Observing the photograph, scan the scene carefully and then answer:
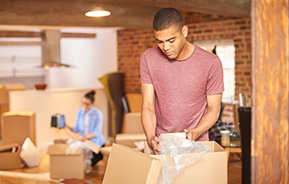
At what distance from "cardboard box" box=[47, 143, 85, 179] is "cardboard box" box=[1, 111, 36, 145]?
1105mm

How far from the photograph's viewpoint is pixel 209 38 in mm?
5625

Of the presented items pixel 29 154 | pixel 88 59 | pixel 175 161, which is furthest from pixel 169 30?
pixel 88 59

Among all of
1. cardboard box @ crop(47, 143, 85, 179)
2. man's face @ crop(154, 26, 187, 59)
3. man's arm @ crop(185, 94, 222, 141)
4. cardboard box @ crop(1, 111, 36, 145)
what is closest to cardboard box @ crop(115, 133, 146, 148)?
cardboard box @ crop(47, 143, 85, 179)

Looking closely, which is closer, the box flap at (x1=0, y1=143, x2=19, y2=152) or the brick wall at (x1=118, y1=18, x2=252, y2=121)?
the box flap at (x1=0, y1=143, x2=19, y2=152)

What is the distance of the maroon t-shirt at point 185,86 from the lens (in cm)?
187

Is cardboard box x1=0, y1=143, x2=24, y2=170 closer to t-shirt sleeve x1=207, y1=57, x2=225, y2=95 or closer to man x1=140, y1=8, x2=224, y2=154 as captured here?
man x1=140, y1=8, x2=224, y2=154

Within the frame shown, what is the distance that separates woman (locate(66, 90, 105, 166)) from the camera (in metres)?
4.95

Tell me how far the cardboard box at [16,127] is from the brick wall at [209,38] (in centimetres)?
213

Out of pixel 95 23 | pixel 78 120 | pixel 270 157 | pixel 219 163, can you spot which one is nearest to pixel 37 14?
pixel 95 23

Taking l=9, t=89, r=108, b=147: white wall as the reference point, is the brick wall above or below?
above

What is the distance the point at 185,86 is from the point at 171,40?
0.90 feet

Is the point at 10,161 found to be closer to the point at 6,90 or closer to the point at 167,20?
the point at 6,90

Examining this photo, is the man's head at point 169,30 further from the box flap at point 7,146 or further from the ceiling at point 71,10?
the box flap at point 7,146

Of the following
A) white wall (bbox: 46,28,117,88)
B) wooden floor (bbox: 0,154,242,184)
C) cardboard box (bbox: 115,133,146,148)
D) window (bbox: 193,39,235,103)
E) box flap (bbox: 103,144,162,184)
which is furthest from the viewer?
white wall (bbox: 46,28,117,88)
